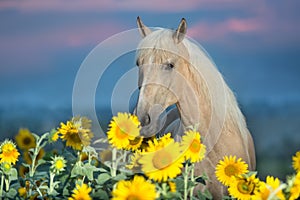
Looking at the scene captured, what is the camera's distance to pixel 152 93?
2877 millimetres

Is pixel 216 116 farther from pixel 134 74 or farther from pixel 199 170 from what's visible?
pixel 134 74

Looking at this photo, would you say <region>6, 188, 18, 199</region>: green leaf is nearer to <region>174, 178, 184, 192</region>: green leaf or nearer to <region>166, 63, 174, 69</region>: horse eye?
<region>174, 178, 184, 192</region>: green leaf

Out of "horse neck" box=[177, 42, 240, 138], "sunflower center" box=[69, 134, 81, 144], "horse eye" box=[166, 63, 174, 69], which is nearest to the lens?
"sunflower center" box=[69, 134, 81, 144]

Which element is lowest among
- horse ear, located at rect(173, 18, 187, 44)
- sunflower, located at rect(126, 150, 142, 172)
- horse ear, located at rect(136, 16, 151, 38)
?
sunflower, located at rect(126, 150, 142, 172)

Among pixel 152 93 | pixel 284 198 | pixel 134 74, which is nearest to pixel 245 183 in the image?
pixel 284 198

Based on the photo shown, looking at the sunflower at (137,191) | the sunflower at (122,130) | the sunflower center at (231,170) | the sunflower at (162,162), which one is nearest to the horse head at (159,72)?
the sunflower center at (231,170)

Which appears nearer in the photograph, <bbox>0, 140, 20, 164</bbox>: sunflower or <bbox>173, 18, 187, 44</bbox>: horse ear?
<bbox>0, 140, 20, 164</bbox>: sunflower

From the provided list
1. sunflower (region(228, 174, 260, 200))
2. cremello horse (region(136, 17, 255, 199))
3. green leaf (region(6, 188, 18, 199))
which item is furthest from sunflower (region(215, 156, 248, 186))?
green leaf (region(6, 188, 18, 199))

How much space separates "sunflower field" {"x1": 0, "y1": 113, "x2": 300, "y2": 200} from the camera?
1.61m

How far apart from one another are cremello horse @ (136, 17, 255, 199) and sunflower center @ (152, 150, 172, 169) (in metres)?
1.10

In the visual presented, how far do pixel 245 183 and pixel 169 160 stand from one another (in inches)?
16.2

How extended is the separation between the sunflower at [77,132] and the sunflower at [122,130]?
0.35 m

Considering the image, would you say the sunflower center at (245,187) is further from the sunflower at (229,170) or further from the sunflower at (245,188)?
the sunflower at (229,170)

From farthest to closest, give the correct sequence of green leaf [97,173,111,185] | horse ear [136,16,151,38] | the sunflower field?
horse ear [136,16,151,38], green leaf [97,173,111,185], the sunflower field
